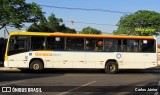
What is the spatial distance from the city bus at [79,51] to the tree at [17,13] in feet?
84.4

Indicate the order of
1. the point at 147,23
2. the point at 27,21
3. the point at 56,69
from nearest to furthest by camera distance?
the point at 56,69, the point at 27,21, the point at 147,23

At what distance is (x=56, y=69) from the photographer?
2986 cm

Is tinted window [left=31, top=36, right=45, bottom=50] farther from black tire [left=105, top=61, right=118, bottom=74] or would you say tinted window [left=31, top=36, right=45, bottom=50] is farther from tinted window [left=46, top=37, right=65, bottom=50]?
black tire [left=105, top=61, right=118, bottom=74]

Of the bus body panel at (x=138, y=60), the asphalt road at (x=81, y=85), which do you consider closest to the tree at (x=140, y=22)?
the bus body panel at (x=138, y=60)

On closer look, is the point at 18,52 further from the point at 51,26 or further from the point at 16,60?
the point at 51,26

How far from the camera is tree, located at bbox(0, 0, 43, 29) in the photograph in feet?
170

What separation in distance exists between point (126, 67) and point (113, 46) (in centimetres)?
183

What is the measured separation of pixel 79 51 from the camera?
27.0 m

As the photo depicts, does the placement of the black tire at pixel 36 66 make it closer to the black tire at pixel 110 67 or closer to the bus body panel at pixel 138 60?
the black tire at pixel 110 67

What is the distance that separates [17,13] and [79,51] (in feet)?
95.0

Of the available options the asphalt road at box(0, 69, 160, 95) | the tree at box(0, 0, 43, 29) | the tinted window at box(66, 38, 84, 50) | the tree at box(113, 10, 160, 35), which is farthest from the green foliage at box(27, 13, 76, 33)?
the asphalt road at box(0, 69, 160, 95)

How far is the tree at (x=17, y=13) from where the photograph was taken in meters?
51.9

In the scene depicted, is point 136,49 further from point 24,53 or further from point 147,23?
point 147,23

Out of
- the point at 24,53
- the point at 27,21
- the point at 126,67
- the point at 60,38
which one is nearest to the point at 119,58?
the point at 126,67
